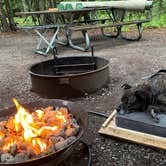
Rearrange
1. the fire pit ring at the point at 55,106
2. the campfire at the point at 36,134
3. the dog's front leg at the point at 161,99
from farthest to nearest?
the dog's front leg at the point at 161,99, the campfire at the point at 36,134, the fire pit ring at the point at 55,106

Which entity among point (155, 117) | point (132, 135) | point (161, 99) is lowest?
point (132, 135)

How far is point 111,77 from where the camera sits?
13.5 feet

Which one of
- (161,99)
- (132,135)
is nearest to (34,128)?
(132,135)

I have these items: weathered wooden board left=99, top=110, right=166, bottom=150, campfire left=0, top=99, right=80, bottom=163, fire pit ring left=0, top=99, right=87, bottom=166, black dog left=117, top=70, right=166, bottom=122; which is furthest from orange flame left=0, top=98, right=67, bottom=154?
black dog left=117, top=70, right=166, bottom=122

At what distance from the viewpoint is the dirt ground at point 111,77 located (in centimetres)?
224

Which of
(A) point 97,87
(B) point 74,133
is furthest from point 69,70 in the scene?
(B) point 74,133

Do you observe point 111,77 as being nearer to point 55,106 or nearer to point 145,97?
point 145,97

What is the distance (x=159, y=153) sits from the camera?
223 cm

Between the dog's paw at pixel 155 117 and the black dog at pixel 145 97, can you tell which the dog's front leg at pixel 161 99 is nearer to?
the black dog at pixel 145 97

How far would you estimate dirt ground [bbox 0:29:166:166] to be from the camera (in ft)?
7.34

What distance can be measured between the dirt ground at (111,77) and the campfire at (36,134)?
38 cm

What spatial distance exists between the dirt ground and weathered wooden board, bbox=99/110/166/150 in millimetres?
57

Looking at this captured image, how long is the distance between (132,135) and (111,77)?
1.82 metres

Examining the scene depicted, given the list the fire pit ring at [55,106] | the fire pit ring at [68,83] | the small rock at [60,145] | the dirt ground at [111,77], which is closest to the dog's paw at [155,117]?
the dirt ground at [111,77]
